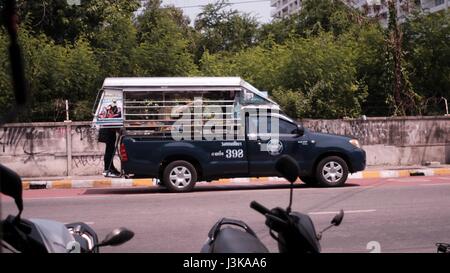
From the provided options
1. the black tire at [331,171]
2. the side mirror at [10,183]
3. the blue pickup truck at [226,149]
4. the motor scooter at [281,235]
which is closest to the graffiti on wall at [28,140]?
the blue pickup truck at [226,149]

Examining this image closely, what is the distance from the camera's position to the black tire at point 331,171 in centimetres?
1283

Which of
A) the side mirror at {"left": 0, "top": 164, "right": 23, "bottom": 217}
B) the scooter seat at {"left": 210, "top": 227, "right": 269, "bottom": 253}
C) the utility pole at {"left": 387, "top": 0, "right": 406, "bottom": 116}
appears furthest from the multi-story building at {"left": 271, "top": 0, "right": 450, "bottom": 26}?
the side mirror at {"left": 0, "top": 164, "right": 23, "bottom": 217}

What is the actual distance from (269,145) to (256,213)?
3.37 m

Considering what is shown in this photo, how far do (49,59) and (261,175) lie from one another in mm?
9212

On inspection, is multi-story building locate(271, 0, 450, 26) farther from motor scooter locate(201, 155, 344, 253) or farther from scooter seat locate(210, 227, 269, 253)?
scooter seat locate(210, 227, 269, 253)

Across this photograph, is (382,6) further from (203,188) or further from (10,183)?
(10,183)

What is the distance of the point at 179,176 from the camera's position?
12609 millimetres

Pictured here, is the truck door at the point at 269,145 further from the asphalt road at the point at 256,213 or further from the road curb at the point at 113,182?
the road curb at the point at 113,182

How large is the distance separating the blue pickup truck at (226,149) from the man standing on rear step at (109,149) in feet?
1.36

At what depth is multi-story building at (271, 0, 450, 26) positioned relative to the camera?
75.6 ft

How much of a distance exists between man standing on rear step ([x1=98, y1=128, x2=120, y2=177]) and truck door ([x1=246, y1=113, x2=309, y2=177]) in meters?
2.97

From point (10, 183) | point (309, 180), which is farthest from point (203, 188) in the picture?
point (10, 183)

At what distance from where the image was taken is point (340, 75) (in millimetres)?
19953

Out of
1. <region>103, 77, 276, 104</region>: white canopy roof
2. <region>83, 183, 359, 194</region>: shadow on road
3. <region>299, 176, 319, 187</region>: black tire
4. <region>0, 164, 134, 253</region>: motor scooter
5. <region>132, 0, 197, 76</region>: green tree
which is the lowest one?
<region>83, 183, 359, 194</region>: shadow on road
